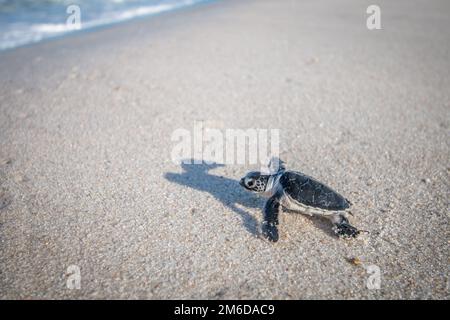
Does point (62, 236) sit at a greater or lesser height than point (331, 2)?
lesser

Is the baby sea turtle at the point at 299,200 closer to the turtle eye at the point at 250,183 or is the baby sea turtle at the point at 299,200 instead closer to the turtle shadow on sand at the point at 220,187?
the turtle eye at the point at 250,183

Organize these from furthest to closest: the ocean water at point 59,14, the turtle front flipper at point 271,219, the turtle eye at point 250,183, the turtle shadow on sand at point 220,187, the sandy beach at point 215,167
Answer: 1. the ocean water at point 59,14
2. the turtle shadow on sand at point 220,187
3. the turtle eye at point 250,183
4. the turtle front flipper at point 271,219
5. the sandy beach at point 215,167

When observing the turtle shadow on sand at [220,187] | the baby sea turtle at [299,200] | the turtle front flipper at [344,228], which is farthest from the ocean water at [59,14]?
the turtle front flipper at [344,228]
